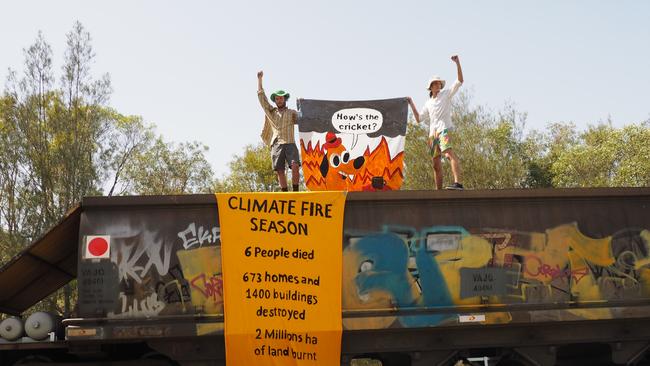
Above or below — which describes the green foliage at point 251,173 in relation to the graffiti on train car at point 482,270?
above

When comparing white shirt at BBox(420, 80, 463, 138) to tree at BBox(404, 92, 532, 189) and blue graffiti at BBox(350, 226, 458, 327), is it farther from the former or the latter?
tree at BBox(404, 92, 532, 189)

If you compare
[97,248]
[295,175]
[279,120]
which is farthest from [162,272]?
[279,120]

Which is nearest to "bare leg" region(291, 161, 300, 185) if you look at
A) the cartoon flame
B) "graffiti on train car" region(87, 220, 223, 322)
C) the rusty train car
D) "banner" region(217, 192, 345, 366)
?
the cartoon flame

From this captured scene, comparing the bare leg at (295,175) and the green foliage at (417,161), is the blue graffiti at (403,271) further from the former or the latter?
the green foliage at (417,161)

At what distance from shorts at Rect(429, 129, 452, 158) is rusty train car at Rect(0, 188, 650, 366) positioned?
1424 mm

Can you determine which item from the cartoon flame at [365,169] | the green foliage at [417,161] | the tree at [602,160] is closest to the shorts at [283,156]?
the cartoon flame at [365,169]

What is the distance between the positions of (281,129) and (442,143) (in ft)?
7.35

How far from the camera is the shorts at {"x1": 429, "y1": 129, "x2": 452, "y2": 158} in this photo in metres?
8.56

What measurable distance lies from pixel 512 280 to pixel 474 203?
97cm

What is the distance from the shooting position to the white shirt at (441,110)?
8750 millimetres

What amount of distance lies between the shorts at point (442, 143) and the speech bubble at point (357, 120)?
138 cm

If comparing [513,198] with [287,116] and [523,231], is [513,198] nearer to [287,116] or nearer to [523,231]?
[523,231]

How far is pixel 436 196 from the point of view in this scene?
7227 millimetres

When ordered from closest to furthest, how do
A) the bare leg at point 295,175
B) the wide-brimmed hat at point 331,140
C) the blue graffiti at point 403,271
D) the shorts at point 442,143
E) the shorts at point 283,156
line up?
the blue graffiti at point 403,271 < the shorts at point 442,143 < the bare leg at point 295,175 < the shorts at point 283,156 < the wide-brimmed hat at point 331,140
